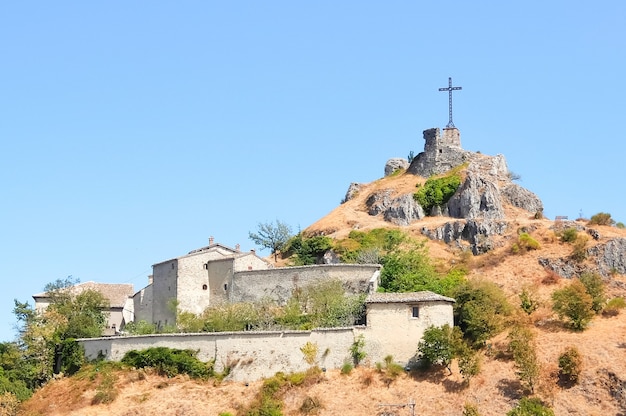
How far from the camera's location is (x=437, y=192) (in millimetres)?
79562

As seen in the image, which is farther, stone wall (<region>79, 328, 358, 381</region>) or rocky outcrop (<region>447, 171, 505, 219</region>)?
rocky outcrop (<region>447, 171, 505, 219</region>)

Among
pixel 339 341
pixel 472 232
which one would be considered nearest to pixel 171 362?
pixel 339 341

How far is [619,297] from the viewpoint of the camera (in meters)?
59.8

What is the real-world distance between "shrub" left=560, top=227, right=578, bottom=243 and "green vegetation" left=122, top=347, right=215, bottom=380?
26202mm

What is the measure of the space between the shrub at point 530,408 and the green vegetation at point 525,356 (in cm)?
107

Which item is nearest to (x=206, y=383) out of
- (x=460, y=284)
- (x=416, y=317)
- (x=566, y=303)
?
(x=416, y=317)

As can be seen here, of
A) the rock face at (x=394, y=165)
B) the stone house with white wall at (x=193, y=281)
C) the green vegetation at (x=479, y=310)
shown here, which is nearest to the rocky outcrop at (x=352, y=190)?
the rock face at (x=394, y=165)

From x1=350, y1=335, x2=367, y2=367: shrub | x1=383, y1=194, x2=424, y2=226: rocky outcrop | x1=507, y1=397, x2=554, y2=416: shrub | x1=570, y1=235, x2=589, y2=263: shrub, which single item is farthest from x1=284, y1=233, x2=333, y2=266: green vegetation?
x1=507, y1=397, x2=554, y2=416: shrub

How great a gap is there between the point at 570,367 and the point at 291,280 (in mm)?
19954

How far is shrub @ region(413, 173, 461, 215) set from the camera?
79188 mm

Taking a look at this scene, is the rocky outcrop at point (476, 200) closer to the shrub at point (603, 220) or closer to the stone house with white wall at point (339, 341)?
the shrub at point (603, 220)

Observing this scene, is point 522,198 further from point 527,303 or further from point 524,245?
point 527,303

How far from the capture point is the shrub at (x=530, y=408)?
47156 mm

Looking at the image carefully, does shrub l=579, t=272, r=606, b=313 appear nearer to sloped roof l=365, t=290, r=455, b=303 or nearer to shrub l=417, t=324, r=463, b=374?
sloped roof l=365, t=290, r=455, b=303
